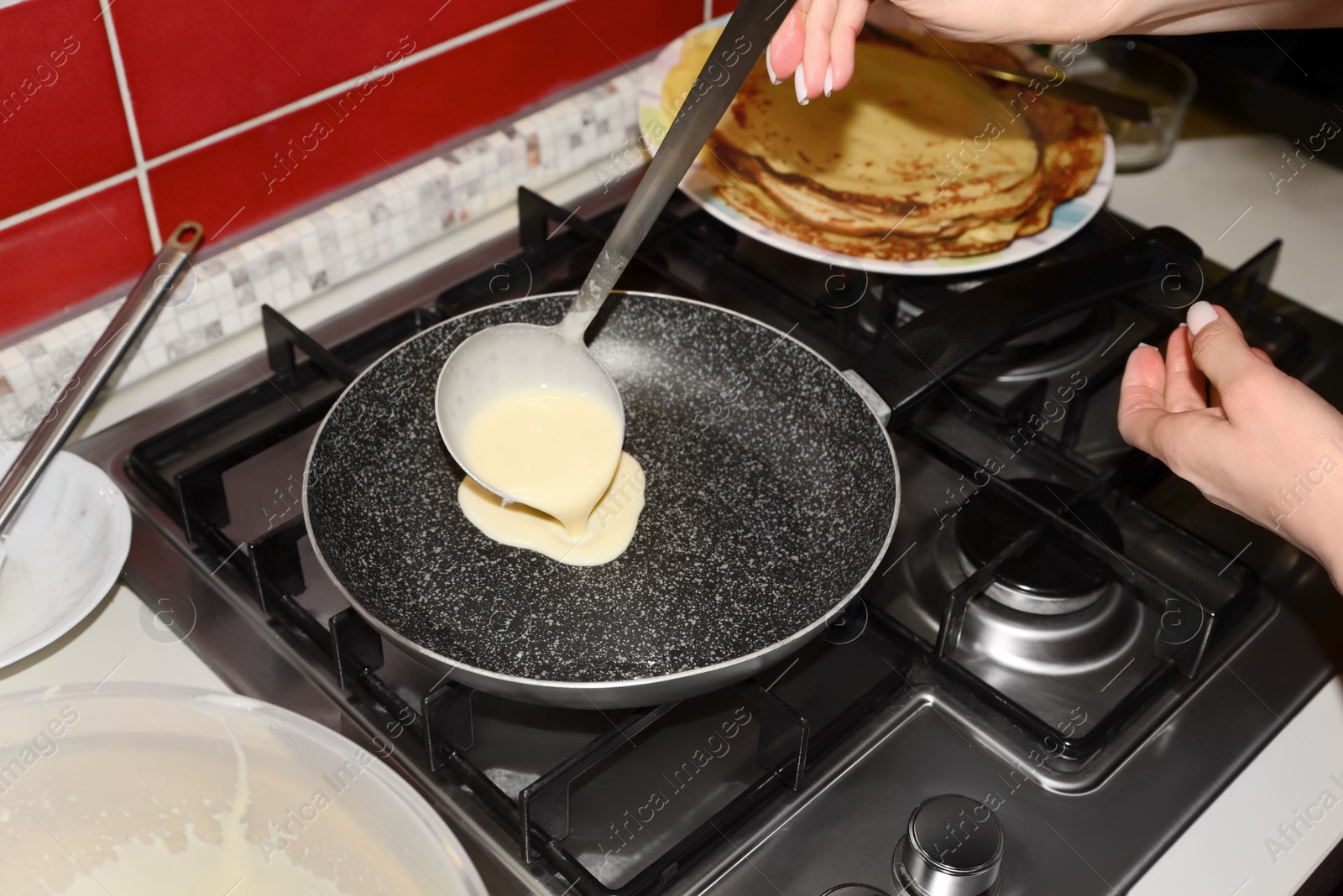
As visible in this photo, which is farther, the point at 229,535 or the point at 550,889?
the point at 229,535

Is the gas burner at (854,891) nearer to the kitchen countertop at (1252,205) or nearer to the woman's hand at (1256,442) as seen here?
the woman's hand at (1256,442)

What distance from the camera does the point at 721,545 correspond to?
0.84 metres

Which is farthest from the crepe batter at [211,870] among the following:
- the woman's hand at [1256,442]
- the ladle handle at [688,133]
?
the woman's hand at [1256,442]

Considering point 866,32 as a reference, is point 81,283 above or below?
below

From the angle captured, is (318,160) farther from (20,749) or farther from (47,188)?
(20,749)

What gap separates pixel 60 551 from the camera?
0.80 m

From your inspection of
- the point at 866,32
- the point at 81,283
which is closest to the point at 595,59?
the point at 866,32

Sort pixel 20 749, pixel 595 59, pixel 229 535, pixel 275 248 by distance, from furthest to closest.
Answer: pixel 595 59 < pixel 275 248 < pixel 229 535 < pixel 20 749

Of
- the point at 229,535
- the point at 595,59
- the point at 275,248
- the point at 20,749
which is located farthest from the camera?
the point at 595,59

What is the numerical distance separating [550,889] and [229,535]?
331mm

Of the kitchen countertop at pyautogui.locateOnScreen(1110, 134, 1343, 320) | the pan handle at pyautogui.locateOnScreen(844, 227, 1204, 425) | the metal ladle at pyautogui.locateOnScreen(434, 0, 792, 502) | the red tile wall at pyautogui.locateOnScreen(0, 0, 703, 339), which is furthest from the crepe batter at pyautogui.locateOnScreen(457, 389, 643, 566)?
the kitchen countertop at pyautogui.locateOnScreen(1110, 134, 1343, 320)

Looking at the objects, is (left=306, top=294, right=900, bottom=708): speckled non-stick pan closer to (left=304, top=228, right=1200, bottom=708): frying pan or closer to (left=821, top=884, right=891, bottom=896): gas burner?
(left=304, top=228, right=1200, bottom=708): frying pan

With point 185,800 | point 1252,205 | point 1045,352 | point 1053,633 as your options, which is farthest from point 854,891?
point 1252,205

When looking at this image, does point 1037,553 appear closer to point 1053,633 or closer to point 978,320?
point 1053,633
